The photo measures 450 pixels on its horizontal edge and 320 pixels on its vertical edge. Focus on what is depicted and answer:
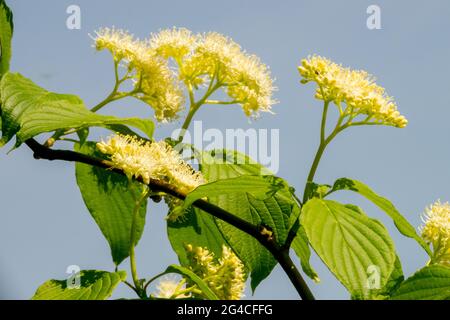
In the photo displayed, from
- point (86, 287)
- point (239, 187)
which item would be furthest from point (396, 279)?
point (86, 287)

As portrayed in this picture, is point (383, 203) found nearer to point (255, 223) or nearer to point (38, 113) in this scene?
point (255, 223)

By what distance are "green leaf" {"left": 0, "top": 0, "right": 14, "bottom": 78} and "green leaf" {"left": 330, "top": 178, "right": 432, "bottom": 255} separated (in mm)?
924

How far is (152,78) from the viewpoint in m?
2.29

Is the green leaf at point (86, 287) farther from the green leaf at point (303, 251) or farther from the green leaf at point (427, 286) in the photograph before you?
the green leaf at point (427, 286)

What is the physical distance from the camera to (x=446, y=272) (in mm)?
1631

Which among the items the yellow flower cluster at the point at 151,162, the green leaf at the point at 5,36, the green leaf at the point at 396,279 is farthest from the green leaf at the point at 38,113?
the green leaf at the point at 396,279

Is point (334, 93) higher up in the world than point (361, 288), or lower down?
higher up

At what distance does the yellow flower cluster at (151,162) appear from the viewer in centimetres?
185

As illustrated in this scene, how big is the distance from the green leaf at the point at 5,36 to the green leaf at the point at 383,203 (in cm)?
92

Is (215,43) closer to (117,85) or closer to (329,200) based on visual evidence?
(117,85)

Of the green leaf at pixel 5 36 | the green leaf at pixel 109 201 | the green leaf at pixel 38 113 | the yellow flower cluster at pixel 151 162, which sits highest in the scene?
the green leaf at pixel 5 36

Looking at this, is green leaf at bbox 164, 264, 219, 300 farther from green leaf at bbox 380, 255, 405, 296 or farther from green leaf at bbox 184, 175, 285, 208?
green leaf at bbox 380, 255, 405, 296
